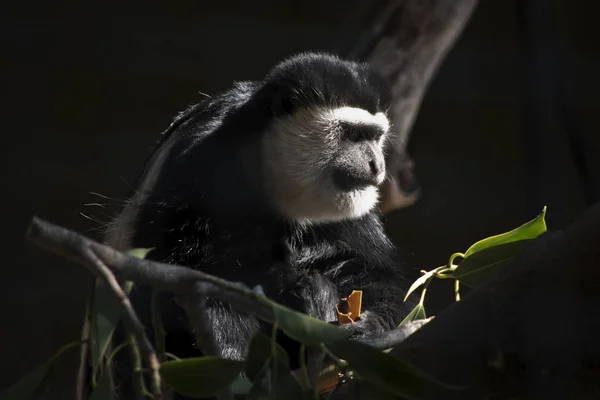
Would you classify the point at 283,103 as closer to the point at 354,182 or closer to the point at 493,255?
the point at 354,182

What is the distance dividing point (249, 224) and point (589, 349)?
0.91 meters

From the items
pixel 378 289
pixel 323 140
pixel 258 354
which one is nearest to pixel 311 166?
pixel 323 140

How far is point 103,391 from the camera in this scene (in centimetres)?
80

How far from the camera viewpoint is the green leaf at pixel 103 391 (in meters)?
0.80

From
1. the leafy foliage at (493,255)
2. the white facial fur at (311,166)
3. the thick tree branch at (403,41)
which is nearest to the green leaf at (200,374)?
the leafy foliage at (493,255)

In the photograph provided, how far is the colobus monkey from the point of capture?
1510 mm

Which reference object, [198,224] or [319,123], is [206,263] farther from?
[319,123]

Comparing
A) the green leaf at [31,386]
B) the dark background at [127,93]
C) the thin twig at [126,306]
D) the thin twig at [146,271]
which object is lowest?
the dark background at [127,93]

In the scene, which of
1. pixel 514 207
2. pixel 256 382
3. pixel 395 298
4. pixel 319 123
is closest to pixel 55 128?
pixel 319 123

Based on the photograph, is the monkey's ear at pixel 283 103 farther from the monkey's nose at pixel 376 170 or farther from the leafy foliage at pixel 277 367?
the leafy foliage at pixel 277 367

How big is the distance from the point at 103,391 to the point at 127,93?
1993 millimetres

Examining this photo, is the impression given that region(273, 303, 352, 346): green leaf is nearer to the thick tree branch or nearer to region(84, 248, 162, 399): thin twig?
region(84, 248, 162, 399): thin twig

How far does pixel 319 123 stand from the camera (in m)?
1.67

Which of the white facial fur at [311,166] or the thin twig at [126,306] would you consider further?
the white facial fur at [311,166]
